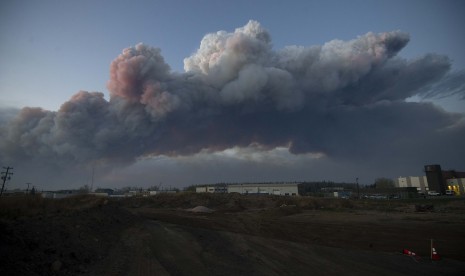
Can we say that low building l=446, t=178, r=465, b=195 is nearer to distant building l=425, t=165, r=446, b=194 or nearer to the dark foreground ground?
distant building l=425, t=165, r=446, b=194

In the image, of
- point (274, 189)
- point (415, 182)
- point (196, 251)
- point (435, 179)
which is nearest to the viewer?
point (196, 251)

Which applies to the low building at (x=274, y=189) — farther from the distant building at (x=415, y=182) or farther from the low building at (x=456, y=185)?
the low building at (x=456, y=185)

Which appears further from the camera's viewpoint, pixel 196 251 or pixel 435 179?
pixel 435 179

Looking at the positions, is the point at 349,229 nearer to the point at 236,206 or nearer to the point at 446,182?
the point at 236,206

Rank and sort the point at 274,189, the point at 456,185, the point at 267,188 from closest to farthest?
the point at 456,185 → the point at 274,189 → the point at 267,188

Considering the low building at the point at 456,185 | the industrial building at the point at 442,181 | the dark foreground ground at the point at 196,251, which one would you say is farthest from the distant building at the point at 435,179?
the dark foreground ground at the point at 196,251

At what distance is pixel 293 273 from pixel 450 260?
10.1m

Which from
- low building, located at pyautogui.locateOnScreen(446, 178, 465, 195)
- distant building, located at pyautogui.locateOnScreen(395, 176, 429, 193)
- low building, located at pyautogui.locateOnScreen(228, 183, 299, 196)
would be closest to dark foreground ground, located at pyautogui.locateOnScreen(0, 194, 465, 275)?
low building, located at pyautogui.locateOnScreen(228, 183, 299, 196)

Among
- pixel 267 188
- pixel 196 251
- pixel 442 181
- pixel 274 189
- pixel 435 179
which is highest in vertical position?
pixel 435 179

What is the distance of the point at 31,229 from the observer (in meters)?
12.9

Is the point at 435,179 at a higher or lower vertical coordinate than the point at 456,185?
higher

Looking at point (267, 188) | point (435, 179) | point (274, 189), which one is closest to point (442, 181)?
point (435, 179)

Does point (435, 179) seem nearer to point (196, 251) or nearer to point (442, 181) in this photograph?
point (442, 181)

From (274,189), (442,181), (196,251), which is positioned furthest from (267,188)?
(196,251)
